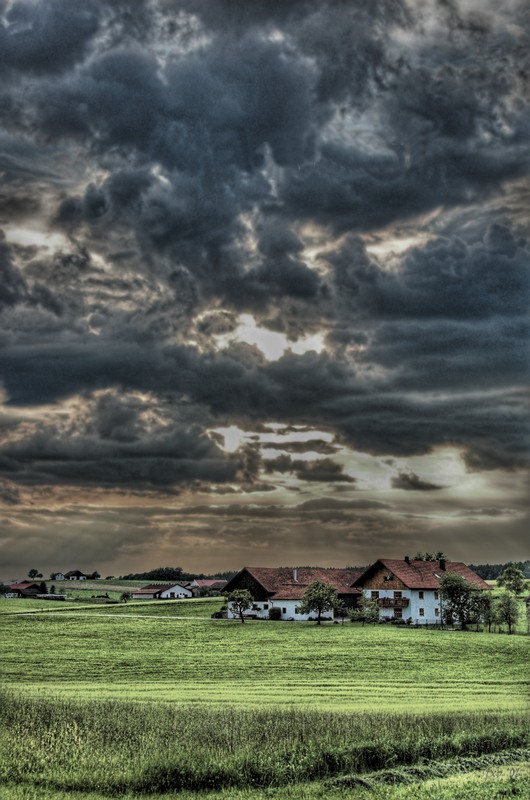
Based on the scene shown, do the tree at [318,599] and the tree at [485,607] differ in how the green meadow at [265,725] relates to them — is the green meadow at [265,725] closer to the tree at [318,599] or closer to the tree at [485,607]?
the tree at [485,607]

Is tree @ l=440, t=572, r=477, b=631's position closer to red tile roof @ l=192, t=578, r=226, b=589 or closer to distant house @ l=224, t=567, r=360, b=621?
distant house @ l=224, t=567, r=360, b=621

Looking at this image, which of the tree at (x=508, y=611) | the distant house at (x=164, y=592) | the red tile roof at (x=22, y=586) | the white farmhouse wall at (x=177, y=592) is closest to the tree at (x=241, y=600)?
the tree at (x=508, y=611)

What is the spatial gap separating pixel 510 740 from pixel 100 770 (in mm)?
14693

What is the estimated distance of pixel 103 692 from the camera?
143ft

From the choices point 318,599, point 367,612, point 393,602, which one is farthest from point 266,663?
point 393,602

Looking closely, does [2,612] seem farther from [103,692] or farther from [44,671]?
[103,692]

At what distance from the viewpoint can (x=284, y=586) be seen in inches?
4158

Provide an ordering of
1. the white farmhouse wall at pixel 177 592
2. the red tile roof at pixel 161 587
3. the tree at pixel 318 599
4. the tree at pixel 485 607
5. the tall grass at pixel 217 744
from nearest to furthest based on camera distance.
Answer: the tall grass at pixel 217 744 < the tree at pixel 485 607 < the tree at pixel 318 599 < the red tile roof at pixel 161 587 < the white farmhouse wall at pixel 177 592

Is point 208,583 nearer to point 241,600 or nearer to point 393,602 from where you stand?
point 393,602

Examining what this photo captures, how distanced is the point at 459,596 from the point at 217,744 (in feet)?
223

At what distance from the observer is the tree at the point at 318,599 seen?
91.9m

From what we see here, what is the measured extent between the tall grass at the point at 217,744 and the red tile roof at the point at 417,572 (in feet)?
228

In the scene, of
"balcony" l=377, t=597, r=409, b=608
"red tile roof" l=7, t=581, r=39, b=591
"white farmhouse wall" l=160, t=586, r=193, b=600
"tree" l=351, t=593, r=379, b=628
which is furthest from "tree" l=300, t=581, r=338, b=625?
"red tile roof" l=7, t=581, r=39, b=591

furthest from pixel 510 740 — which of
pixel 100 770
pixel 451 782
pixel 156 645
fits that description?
pixel 156 645
